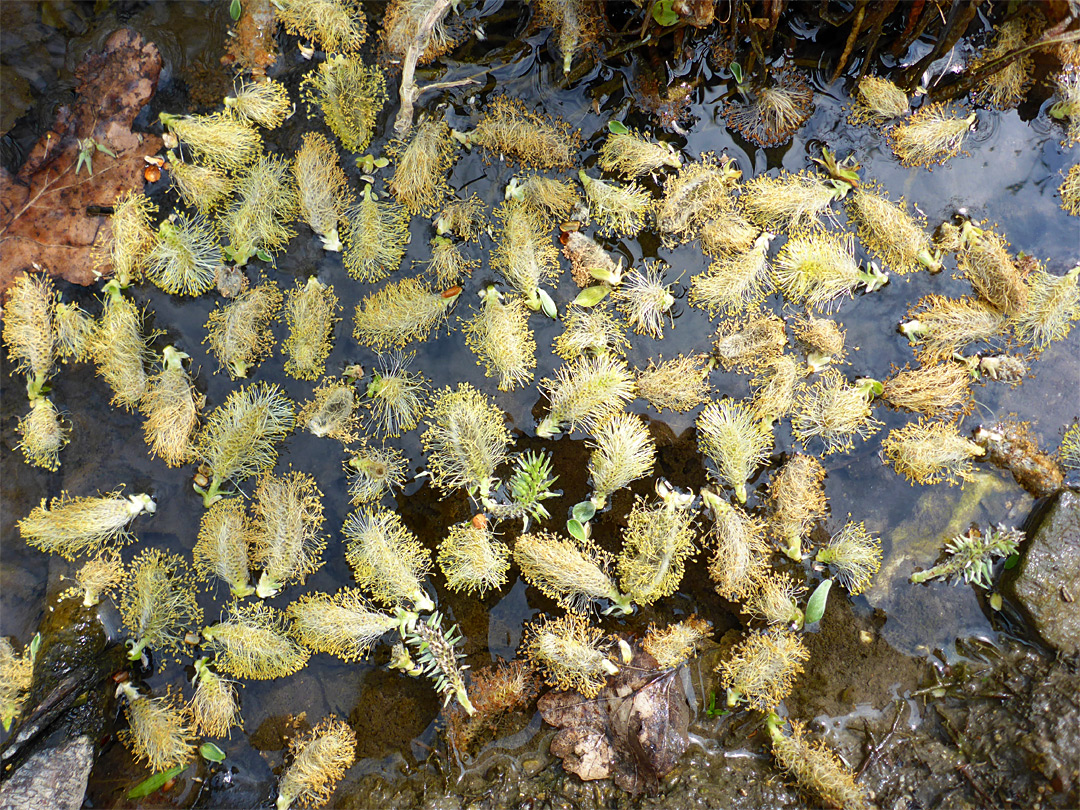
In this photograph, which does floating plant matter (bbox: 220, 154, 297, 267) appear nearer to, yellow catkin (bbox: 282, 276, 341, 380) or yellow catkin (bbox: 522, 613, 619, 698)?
yellow catkin (bbox: 282, 276, 341, 380)

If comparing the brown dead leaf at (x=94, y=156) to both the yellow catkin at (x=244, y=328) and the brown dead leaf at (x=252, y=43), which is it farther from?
the yellow catkin at (x=244, y=328)

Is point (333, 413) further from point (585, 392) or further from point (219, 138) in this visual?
point (219, 138)

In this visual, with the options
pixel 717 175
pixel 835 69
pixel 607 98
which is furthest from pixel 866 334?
pixel 607 98

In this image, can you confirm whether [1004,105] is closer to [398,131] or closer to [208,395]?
[398,131]

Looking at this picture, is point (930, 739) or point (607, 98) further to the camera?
point (607, 98)

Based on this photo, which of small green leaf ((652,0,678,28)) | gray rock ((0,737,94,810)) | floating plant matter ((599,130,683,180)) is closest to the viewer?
small green leaf ((652,0,678,28))

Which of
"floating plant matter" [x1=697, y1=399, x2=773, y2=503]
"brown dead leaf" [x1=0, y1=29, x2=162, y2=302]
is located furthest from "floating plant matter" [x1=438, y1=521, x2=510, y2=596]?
"brown dead leaf" [x1=0, y1=29, x2=162, y2=302]
